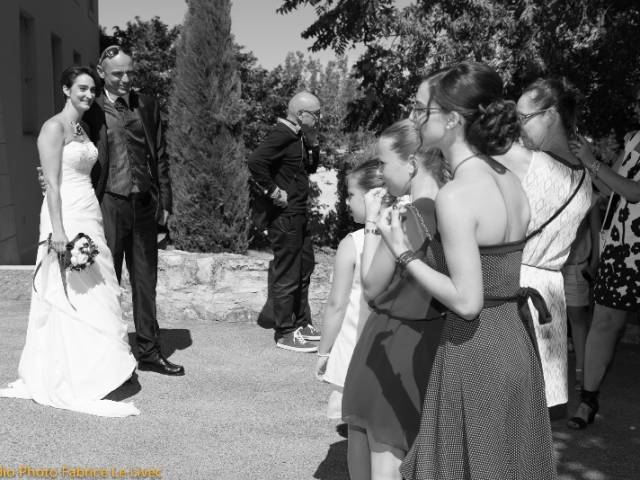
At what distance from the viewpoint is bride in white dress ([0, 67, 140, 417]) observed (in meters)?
5.19

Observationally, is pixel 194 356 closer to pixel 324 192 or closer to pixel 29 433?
pixel 29 433

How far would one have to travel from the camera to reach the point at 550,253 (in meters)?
3.88

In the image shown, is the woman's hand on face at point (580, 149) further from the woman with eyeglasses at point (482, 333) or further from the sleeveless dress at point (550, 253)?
the woman with eyeglasses at point (482, 333)

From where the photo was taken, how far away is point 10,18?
41.3 ft

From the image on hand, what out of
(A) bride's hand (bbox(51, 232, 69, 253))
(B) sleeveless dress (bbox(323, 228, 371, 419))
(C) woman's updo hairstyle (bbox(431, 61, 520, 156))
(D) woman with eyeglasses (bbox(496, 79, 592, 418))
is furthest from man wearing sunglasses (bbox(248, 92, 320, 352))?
(C) woman's updo hairstyle (bbox(431, 61, 520, 156))

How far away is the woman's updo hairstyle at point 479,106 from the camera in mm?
2551

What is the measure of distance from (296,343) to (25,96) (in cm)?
967

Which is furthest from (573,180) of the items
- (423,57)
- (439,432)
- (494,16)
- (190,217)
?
(190,217)

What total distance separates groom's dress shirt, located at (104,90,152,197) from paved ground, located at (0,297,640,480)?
1396 millimetres

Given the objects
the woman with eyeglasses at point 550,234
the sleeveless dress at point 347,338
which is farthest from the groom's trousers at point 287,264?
the woman with eyeglasses at point 550,234

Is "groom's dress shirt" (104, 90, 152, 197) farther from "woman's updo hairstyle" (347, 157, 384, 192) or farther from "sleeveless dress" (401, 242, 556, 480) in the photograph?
"sleeveless dress" (401, 242, 556, 480)

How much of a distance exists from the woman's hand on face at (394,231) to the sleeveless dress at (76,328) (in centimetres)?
307

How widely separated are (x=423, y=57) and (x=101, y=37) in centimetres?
1441

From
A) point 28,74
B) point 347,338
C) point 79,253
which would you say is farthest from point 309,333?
point 28,74
